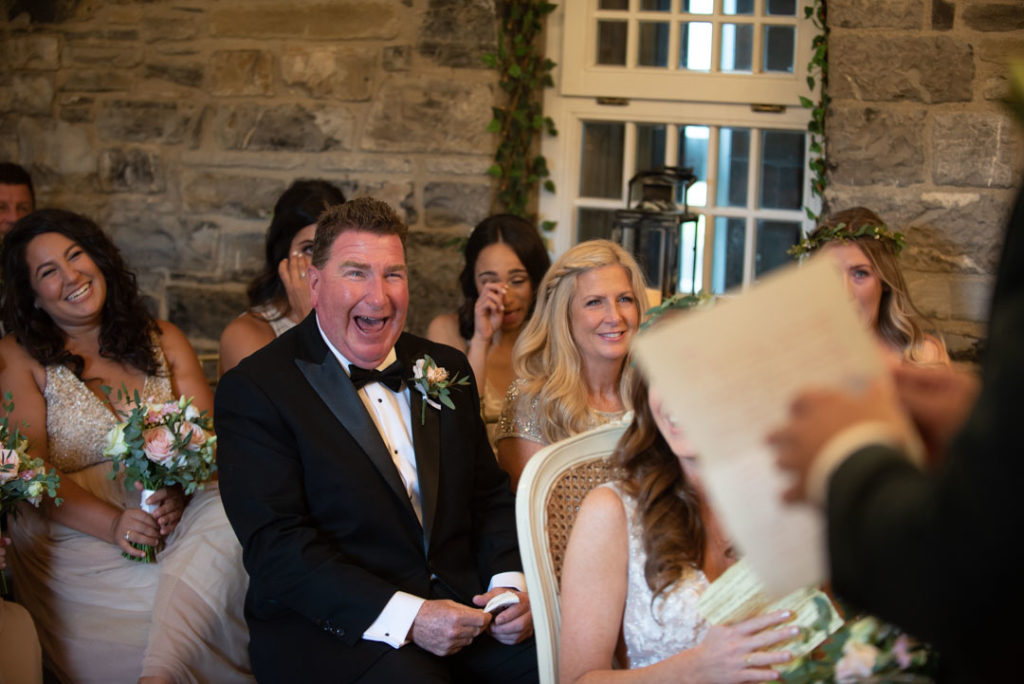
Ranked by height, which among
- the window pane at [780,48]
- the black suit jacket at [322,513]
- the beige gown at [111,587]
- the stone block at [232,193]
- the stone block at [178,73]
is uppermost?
the window pane at [780,48]

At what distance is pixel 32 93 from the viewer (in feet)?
14.7

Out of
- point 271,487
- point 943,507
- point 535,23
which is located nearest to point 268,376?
point 271,487

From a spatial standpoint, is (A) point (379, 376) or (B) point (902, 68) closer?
(A) point (379, 376)

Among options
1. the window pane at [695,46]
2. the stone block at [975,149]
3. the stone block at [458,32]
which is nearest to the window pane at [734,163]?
the window pane at [695,46]

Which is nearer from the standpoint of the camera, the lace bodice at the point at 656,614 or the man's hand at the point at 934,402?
the man's hand at the point at 934,402

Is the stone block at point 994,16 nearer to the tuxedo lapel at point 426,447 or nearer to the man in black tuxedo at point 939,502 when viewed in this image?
the tuxedo lapel at point 426,447

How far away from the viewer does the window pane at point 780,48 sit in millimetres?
4352

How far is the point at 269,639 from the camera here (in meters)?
2.34

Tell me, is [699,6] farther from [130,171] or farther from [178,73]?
[130,171]

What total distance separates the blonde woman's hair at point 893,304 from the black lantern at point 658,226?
652 mm

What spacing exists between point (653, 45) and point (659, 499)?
3.20 metres

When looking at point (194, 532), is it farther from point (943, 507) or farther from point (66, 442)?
point (943, 507)

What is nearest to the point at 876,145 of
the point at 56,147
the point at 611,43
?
the point at 611,43

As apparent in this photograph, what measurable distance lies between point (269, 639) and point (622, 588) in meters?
1.02
